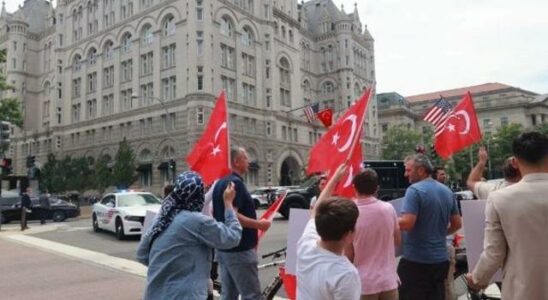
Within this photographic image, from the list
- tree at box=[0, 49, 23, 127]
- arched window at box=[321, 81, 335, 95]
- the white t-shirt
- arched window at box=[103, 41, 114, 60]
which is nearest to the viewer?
the white t-shirt

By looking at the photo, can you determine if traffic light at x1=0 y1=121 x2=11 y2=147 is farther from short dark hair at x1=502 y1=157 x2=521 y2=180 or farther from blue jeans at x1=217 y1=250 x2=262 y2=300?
short dark hair at x1=502 y1=157 x2=521 y2=180

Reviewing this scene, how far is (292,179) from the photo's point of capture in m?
60.7

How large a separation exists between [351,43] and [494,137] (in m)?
29.0

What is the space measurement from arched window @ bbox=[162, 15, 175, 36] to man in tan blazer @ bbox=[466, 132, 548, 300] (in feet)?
164

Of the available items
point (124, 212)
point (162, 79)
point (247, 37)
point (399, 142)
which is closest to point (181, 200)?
point (124, 212)

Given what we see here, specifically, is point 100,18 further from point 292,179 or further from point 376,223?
point 376,223

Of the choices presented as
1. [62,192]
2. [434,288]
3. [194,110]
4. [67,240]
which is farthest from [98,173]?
[434,288]

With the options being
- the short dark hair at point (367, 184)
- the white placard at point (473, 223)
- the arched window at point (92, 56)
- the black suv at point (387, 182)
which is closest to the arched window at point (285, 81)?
the arched window at point (92, 56)

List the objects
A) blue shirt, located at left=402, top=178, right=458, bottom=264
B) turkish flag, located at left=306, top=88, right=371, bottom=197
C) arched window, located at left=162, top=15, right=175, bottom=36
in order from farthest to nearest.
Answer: arched window, located at left=162, top=15, right=175, bottom=36 < turkish flag, located at left=306, top=88, right=371, bottom=197 < blue shirt, located at left=402, top=178, right=458, bottom=264

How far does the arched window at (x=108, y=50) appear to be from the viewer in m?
56.2

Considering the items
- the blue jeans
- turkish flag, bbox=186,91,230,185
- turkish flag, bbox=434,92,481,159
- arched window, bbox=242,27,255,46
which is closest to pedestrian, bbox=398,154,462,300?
the blue jeans

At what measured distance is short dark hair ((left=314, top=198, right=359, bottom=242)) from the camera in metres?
2.56

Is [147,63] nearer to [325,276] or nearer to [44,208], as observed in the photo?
[44,208]

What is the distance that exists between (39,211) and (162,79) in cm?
2593
